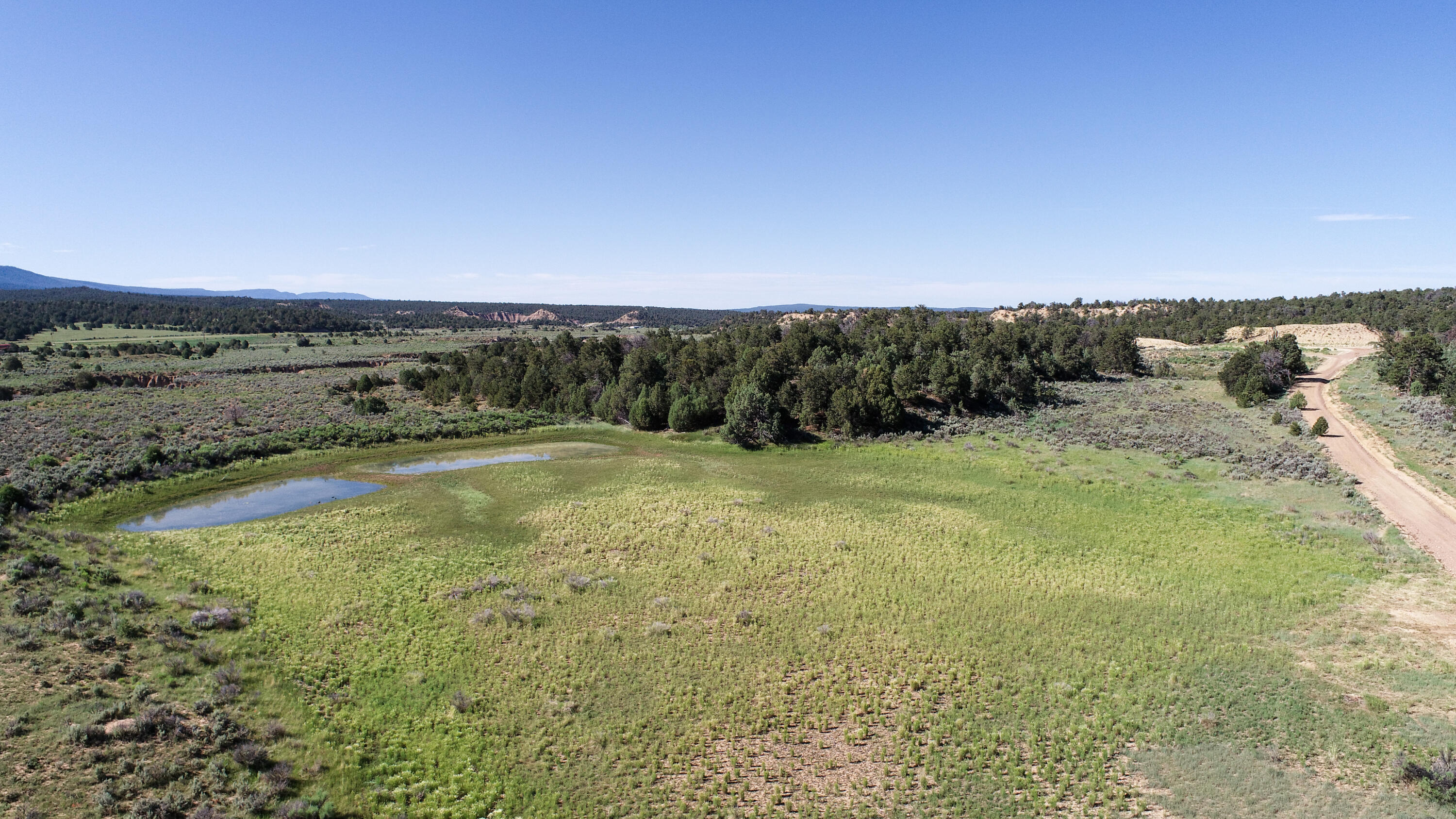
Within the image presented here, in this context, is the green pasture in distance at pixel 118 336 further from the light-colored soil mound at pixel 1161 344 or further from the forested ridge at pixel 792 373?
the light-colored soil mound at pixel 1161 344

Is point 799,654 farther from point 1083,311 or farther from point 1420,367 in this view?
point 1083,311

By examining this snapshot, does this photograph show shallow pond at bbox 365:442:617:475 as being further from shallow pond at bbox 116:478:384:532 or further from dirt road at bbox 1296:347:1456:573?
dirt road at bbox 1296:347:1456:573

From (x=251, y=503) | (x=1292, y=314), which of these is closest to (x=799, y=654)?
(x=251, y=503)

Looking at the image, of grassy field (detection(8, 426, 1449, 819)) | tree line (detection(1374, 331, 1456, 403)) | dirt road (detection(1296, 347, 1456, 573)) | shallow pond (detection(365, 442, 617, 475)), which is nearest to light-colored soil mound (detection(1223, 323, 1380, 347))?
tree line (detection(1374, 331, 1456, 403))

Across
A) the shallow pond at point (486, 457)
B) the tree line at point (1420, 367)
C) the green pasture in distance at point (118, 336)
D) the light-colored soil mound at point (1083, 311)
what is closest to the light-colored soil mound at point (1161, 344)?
the light-colored soil mound at point (1083, 311)

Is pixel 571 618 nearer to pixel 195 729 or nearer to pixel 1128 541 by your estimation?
pixel 195 729

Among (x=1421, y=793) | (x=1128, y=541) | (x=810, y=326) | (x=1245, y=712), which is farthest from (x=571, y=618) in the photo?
(x=810, y=326)
